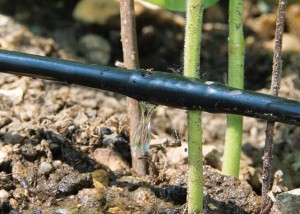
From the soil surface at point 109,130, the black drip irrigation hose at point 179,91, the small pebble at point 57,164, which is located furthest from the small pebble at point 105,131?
the black drip irrigation hose at point 179,91

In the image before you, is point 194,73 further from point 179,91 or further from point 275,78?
point 275,78

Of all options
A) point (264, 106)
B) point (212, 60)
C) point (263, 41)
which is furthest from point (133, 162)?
point (263, 41)

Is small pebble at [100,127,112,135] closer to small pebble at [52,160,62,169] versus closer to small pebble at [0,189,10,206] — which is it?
small pebble at [52,160,62,169]

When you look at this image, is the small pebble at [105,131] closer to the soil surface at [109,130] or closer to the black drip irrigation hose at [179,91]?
the soil surface at [109,130]

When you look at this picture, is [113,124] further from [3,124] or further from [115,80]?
[115,80]

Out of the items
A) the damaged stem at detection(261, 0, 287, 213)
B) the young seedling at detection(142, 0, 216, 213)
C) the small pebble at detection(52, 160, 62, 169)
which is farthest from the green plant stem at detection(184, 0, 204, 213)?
the small pebble at detection(52, 160, 62, 169)
